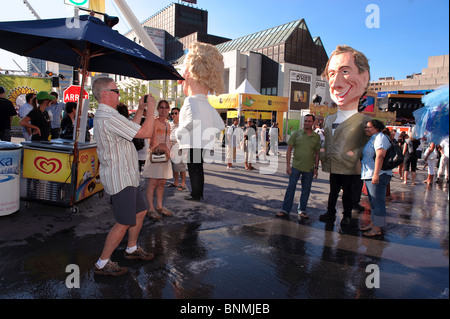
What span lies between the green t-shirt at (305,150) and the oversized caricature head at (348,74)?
910 mm

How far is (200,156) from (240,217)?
69.2 inches

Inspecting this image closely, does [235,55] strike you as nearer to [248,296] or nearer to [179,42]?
[179,42]

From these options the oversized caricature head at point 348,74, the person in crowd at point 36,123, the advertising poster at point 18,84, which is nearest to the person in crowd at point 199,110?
the oversized caricature head at point 348,74

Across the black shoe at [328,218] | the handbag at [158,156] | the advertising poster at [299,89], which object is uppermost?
the advertising poster at [299,89]

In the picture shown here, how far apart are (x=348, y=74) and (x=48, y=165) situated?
4.62 m

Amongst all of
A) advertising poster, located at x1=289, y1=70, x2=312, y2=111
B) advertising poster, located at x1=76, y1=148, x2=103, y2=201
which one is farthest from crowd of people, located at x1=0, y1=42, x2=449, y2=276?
advertising poster, located at x1=289, y1=70, x2=312, y2=111

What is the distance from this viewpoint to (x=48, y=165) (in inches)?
181

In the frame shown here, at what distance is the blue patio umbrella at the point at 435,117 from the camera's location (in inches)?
69.3

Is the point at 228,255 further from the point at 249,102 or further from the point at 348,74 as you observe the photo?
the point at 249,102

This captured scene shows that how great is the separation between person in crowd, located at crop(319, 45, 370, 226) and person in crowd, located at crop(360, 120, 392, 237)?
15 cm

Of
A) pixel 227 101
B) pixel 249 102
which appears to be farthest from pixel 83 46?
pixel 227 101

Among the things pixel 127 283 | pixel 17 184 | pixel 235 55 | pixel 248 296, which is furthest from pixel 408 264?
pixel 235 55

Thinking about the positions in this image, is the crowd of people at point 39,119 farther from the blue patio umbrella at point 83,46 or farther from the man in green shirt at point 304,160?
the man in green shirt at point 304,160

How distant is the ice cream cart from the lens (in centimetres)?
455
